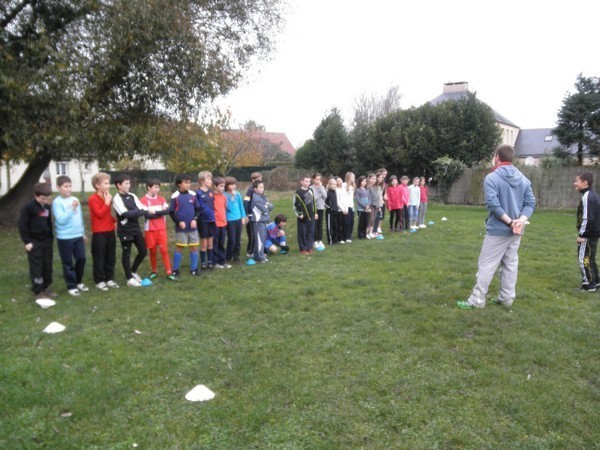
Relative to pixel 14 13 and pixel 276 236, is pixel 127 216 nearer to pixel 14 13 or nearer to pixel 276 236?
pixel 276 236

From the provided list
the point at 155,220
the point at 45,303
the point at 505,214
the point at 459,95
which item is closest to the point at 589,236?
the point at 505,214

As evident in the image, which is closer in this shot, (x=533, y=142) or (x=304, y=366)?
(x=304, y=366)

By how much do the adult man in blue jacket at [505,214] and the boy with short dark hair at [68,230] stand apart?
238 inches

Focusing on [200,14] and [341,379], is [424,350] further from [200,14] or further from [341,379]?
[200,14]

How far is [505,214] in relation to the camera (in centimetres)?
570

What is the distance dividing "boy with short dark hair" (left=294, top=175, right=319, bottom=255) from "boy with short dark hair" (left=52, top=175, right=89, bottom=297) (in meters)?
4.72

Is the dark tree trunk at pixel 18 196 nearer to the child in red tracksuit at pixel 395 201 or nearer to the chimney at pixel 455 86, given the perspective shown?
the child in red tracksuit at pixel 395 201

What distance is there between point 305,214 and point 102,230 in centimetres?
450

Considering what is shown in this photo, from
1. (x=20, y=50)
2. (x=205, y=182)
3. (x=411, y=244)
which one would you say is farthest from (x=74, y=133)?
(x=411, y=244)

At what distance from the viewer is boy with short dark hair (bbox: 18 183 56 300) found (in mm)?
6883

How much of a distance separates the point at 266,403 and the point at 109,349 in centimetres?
213

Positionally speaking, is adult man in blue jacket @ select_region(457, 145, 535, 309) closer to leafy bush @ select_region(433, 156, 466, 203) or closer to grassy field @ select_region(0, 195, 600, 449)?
grassy field @ select_region(0, 195, 600, 449)

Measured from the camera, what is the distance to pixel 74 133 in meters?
10.4

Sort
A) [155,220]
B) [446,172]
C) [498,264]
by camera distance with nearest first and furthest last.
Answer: [498,264] → [155,220] → [446,172]
